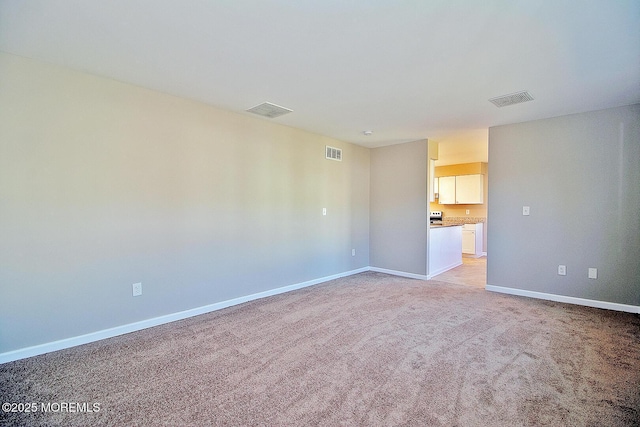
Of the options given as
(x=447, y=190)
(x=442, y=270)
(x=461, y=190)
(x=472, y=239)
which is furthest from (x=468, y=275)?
(x=447, y=190)

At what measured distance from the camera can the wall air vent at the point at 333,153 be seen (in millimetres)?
5035

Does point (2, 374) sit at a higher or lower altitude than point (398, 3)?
lower

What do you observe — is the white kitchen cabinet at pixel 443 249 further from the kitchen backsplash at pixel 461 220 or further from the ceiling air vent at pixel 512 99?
the ceiling air vent at pixel 512 99

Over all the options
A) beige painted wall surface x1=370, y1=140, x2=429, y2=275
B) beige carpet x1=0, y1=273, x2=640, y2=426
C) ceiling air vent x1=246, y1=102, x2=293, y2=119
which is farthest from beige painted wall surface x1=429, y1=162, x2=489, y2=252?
ceiling air vent x1=246, y1=102, x2=293, y2=119

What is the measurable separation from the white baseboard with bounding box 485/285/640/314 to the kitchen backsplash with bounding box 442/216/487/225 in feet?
13.1

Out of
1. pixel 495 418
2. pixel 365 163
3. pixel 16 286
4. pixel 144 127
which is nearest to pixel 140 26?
pixel 144 127

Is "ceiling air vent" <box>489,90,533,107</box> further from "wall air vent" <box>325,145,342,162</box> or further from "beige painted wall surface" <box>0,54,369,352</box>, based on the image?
"beige painted wall surface" <box>0,54,369,352</box>

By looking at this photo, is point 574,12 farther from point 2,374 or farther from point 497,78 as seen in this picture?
point 2,374

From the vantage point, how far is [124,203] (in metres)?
2.87

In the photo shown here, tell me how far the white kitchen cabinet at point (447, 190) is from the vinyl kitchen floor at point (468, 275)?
201cm

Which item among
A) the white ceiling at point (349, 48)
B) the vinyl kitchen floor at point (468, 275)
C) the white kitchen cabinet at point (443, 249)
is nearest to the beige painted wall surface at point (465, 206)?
the vinyl kitchen floor at point (468, 275)

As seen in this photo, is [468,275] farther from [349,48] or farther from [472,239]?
[349,48]

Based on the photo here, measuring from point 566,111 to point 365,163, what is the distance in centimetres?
308

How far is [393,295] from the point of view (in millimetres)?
4129
